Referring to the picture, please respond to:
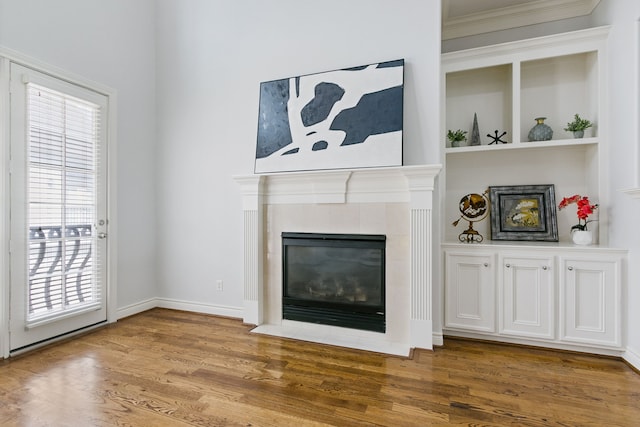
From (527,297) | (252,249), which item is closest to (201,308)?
(252,249)

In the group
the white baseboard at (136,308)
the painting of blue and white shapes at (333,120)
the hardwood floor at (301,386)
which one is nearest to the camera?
the hardwood floor at (301,386)

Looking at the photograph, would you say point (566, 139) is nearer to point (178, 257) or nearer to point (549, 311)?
point (549, 311)

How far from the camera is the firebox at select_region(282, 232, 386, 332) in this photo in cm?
288

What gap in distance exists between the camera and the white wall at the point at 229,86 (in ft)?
9.27

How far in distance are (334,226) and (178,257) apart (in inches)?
78.5

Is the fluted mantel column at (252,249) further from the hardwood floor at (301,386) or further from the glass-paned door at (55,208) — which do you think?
the glass-paned door at (55,208)

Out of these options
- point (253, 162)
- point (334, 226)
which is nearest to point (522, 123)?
point (334, 226)

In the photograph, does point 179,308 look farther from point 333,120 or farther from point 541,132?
point 541,132

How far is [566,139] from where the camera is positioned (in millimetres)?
2855

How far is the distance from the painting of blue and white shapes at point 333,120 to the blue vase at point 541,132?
1.28m

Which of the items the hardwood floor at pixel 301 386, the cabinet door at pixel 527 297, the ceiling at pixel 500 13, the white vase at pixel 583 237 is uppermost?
the ceiling at pixel 500 13

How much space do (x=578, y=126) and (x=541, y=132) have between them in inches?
10.4

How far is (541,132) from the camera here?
2.91 meters

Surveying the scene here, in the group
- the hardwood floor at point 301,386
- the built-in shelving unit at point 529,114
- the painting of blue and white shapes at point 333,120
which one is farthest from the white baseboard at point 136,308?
the built-in shelving unit at point 529,114
